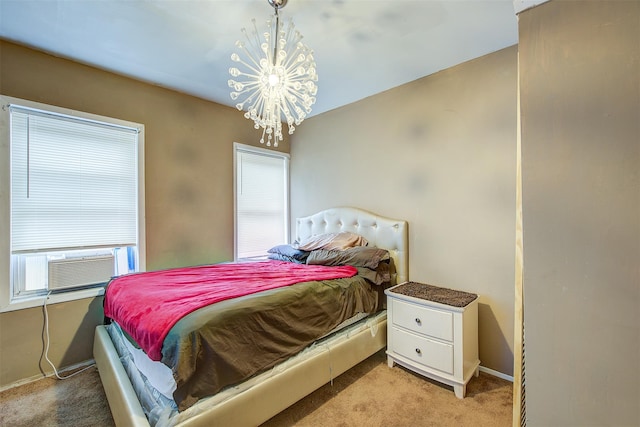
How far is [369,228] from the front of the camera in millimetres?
2916

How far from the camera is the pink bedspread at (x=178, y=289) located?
4.45ft

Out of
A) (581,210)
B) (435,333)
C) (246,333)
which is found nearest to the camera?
(581,210)

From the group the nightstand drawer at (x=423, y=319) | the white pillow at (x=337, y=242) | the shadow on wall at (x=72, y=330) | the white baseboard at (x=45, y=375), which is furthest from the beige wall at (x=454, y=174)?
the white baseboard at (x=45, y=375)

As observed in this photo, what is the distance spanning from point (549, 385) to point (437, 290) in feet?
5.68

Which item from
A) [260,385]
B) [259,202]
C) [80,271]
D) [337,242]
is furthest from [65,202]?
[337,242]

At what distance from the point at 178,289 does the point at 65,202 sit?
147 centimetres

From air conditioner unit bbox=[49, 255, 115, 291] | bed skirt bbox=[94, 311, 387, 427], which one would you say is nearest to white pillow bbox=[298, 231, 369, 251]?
bed skirt bbox=[94, 311, 387, 427]

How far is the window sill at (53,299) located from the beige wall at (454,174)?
267 cm

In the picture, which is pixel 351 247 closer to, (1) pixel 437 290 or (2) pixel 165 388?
(1) pixel 437 290

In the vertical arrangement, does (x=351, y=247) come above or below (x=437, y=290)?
above

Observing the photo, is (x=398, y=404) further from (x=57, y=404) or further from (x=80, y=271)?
(x=80, y=271)

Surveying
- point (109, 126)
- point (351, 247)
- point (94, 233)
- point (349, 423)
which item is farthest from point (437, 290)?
point (109, 126)

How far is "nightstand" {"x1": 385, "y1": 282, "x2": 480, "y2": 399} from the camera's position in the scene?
6.23 ft

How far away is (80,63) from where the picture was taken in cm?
239
